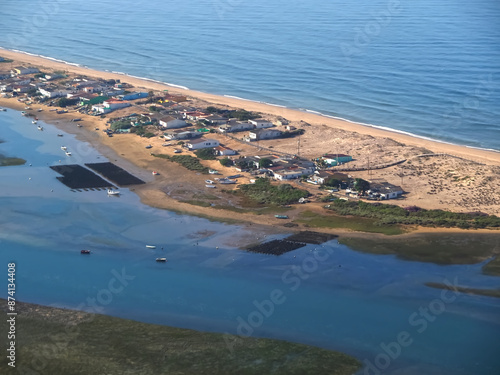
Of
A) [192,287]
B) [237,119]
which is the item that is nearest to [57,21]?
[237,119]

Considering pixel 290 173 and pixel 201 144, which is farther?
pixel 201 144

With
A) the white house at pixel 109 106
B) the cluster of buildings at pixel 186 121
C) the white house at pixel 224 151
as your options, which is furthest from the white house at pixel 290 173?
the white house at pixel 109 106

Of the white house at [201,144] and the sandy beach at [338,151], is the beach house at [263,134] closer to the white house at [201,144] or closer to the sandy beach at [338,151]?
the sandy beach at [338,151]

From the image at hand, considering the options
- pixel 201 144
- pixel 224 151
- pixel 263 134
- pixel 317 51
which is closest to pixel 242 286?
pixel 224 151

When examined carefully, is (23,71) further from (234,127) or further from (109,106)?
(234,127)

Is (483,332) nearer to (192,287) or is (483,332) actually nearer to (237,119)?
(192,287)

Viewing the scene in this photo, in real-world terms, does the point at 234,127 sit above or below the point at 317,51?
below

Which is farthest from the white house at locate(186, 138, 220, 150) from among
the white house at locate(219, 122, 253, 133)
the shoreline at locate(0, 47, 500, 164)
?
the shoreline at locate(0, 47, 500, 164)
